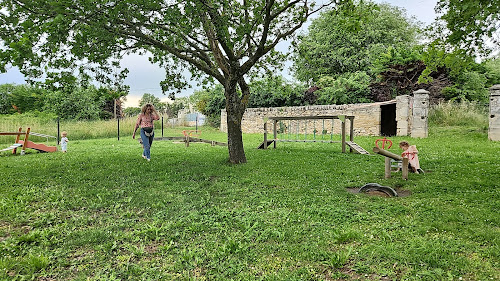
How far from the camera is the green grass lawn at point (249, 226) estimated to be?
3.06 m

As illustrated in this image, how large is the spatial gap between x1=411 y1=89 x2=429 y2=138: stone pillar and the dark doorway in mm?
3143

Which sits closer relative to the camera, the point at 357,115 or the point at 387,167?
the point at 387,167

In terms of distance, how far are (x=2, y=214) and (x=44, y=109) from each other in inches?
1400

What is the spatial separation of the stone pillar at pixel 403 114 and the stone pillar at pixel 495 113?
12.2 ft

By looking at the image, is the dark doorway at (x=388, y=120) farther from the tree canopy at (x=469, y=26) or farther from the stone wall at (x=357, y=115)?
the tree canopy at (x=469, y=26)

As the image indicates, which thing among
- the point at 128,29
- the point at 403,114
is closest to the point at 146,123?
the point at 128,29

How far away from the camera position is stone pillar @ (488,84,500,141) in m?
12.5

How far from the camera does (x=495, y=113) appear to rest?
→ 1253 cm

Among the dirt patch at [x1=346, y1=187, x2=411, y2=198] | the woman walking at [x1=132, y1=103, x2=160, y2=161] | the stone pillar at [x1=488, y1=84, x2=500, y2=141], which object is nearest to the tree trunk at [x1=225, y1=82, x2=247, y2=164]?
the woman walking at [x1=132, y1=103, x2=160, y2=161]

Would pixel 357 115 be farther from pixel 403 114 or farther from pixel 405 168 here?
pixel 405 168

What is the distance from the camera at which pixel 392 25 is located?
3250cm

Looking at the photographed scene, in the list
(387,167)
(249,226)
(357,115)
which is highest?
(357,115)

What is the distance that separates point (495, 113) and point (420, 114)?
3.11 metres

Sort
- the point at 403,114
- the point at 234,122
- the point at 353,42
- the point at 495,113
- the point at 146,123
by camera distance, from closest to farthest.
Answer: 1. the point at 234,122
2. the point at 146,123
3. the point at 495,113
4. the point at 403,114
5. the point at 353,42
